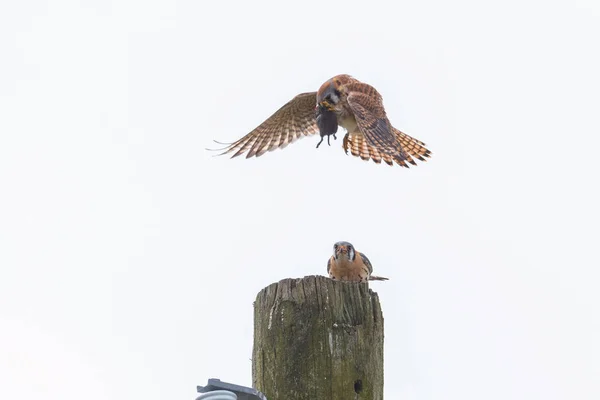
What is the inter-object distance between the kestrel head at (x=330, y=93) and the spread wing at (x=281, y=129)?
0.95m

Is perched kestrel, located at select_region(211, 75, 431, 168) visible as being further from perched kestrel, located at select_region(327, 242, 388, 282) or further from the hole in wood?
the hole in wood

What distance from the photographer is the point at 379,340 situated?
3855 millimetres

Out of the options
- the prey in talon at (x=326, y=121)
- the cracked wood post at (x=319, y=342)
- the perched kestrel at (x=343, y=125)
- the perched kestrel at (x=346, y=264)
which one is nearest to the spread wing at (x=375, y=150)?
the perched kestrel at (x=343, y=125)

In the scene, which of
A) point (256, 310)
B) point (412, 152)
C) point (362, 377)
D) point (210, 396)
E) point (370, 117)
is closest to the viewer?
point (210, 396)

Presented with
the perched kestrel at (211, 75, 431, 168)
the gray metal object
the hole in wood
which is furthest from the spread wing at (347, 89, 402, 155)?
the gray metal object

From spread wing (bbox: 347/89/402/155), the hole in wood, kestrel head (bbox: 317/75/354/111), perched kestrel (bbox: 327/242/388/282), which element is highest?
kestrel head (bbox: 317/75/354/111)

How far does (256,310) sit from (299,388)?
43cm

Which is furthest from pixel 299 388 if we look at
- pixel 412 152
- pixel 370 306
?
pixel 412 152

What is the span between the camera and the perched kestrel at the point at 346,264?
920cm

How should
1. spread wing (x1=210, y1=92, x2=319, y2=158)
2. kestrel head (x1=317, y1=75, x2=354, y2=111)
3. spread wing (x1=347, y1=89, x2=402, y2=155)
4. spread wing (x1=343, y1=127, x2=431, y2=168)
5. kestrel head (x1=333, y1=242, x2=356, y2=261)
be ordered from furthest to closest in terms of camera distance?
spread wing (x1=210, y1=92, x2=319, y2=158) → spread wing (x1=343, y1=127, x2=431, y2=168) → kestrel head (x1=317, y1=75, x2=354, y2=111) → spread wing (x1=347, y1=89, x2=402, y2=155) → kestrel head (x1=333, y1=242, x2=356, y2=261)

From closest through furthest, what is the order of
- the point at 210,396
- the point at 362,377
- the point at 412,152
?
the point at 210,396, the point at 362,377, the point at 412,152

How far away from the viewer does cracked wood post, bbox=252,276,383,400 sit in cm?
→ 372

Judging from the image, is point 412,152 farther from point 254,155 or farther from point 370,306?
point 370,306

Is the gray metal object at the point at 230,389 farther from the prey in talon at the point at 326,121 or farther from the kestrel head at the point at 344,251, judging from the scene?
the prey in talon at the point at 326,121
